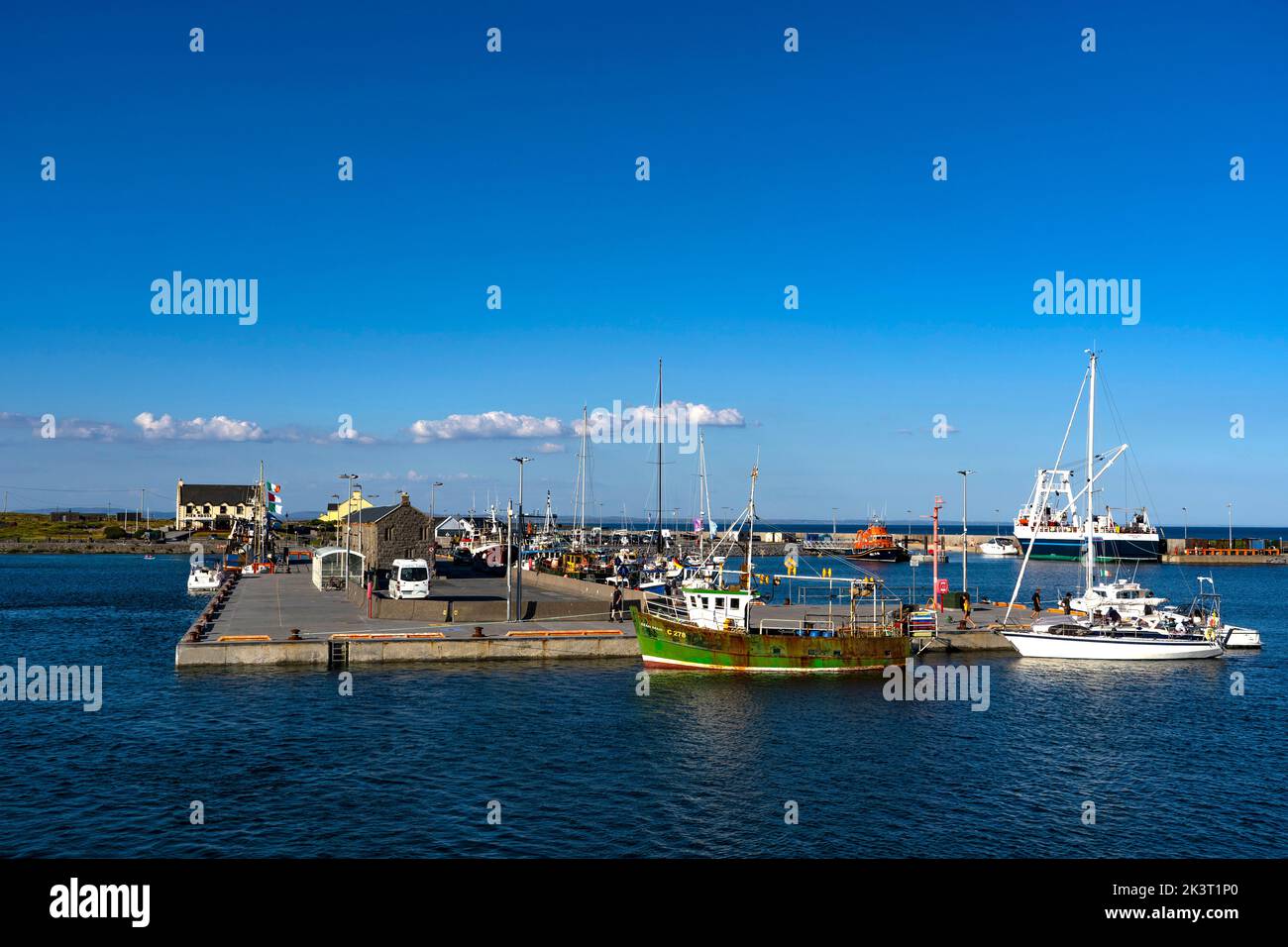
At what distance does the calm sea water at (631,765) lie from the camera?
25.4 metres

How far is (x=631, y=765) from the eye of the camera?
32188 millimetres

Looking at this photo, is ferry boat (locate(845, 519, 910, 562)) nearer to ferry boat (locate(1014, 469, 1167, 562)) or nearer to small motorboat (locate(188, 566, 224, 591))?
ferry boat (locate(1014, 469, 1167, 562))

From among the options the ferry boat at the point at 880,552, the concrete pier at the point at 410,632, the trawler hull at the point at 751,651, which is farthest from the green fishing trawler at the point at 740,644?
the ferry boat at the point at 880,552

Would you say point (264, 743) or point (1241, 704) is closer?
point (264, 743)

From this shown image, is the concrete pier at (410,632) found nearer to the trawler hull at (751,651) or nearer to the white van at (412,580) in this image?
the white van at (412,580)

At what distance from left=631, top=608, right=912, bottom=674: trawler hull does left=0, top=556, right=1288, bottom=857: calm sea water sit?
1296mm

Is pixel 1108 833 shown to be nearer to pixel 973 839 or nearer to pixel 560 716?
pixel 973 839

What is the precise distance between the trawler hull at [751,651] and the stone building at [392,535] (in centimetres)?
4435

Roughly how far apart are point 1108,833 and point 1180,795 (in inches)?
212

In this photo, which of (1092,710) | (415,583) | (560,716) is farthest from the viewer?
(415,583)
